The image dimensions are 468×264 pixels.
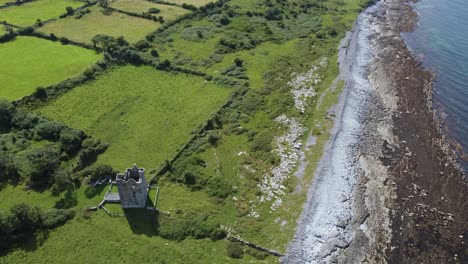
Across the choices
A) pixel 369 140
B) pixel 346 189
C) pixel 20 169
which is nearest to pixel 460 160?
pixel 369 140

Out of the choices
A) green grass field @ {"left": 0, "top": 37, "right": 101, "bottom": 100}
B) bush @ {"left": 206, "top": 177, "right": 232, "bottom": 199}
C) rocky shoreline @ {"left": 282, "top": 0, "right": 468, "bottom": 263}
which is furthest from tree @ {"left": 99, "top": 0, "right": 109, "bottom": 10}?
bush @ {"left": 206, "top": 177, "right": 232, "bottom": 199}

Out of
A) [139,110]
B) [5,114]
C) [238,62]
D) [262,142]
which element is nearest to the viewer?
[262,142]

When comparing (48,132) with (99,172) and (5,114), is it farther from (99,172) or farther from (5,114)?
(99,172)

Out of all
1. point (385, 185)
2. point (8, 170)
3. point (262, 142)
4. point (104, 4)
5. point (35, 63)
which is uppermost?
point (104, 4)

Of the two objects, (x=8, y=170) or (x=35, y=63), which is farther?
(x=35, y=63)

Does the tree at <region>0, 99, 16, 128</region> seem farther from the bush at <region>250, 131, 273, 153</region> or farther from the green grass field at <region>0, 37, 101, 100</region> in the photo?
the bush at <region>250, 131, 273, 153</region>

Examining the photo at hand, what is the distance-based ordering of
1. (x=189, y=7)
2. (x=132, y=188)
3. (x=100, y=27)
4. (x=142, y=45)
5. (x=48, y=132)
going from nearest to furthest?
(x=132, y=188) → (x=48, y=132) → (x=142, y=45) → (x=100, y=27) → (x=189, y=7)

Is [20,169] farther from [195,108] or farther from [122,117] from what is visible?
[195,108]

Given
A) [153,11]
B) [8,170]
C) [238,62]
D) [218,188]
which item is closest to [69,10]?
[153,11]
